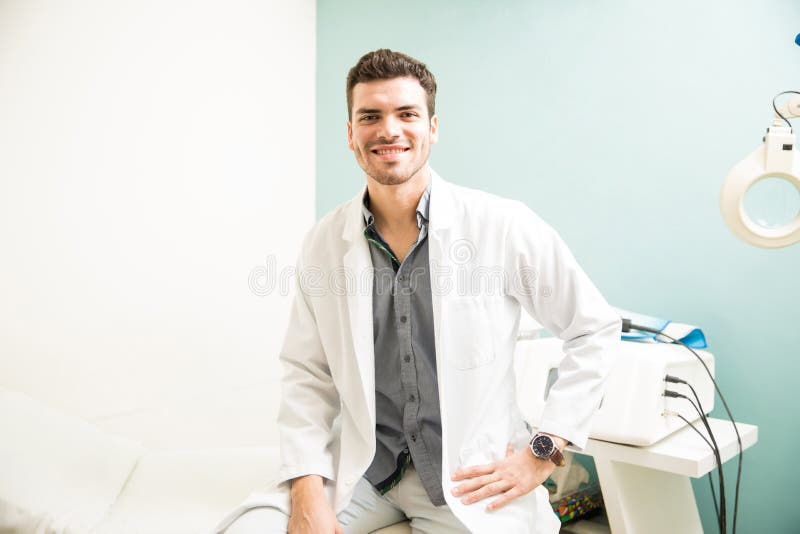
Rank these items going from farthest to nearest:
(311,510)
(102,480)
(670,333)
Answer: (670,333) → (102,480) → (311,510)

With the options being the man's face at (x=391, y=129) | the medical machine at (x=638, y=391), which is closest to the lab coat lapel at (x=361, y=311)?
the man's face at (x=391, y=129)

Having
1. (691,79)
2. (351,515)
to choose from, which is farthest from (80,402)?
(691,79)

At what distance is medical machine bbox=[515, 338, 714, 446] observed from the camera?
1448 mm

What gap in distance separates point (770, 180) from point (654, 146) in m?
0.53

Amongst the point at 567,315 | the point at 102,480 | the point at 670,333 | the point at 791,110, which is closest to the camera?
the point at 567,315

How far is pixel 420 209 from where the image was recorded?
1.35 meters

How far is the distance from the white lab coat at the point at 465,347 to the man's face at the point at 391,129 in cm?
9

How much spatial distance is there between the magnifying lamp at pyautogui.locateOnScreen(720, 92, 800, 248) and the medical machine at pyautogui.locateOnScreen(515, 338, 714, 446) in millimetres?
341

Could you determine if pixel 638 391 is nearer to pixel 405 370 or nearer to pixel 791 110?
pixel 405 370

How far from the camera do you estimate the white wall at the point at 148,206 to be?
1.75 metres

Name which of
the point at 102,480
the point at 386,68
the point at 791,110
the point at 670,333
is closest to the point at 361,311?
the point at 386,68

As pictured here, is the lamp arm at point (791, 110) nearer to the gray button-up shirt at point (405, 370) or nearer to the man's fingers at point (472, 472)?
the gray button-up shirt at point (405, 370)

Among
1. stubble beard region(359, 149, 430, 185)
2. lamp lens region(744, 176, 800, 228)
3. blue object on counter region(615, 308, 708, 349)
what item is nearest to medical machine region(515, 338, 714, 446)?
blue object on counter region(615, 308, 708, 349)

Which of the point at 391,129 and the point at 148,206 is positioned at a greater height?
the point at 391,129
